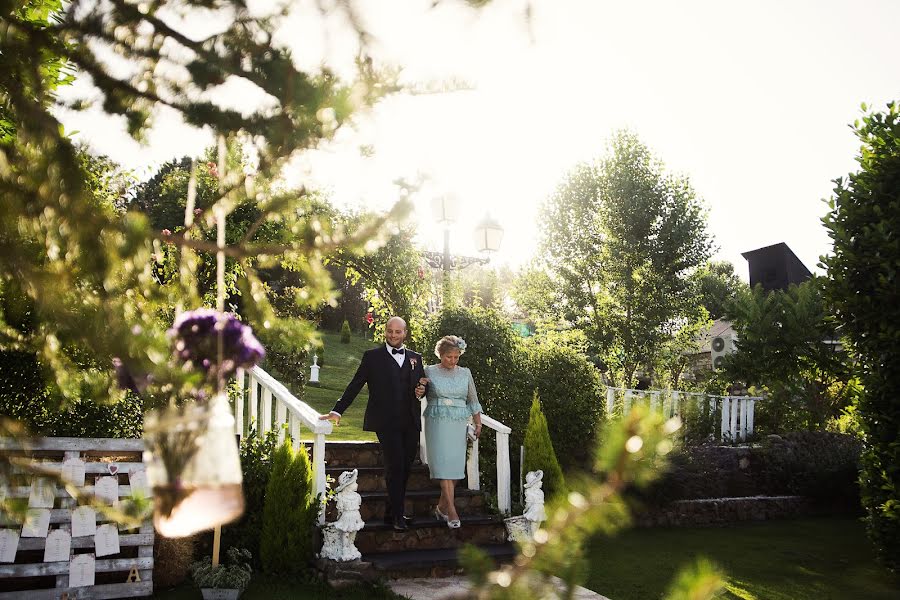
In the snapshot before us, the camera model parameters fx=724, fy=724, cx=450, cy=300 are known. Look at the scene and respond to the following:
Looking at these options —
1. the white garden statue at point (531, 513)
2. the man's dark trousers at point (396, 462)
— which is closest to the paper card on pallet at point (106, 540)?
the man's dark trousers at point (396, 462)

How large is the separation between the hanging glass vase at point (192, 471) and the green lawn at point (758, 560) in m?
5.81

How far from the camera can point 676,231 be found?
82.2ft

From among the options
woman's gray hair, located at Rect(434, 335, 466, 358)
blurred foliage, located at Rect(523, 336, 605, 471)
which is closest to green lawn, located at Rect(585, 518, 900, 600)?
blurred foliage, located at Rect(523, 336, 605, 471)

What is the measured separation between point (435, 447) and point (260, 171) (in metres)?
5.71

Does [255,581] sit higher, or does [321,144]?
[321,144]

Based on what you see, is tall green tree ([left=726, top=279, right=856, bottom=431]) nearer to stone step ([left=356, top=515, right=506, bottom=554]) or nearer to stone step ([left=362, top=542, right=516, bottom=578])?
stone step ([left=356, top=515, right=506, bottom=554])

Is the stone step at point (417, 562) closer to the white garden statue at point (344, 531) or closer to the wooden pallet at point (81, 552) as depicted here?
the white garden statue at point (344, 531)

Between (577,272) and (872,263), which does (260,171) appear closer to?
(872,263)

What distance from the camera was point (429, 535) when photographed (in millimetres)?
7184

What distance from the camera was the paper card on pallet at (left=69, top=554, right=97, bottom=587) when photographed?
207 inches

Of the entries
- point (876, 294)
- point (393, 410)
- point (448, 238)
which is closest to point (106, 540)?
point (393, 410)

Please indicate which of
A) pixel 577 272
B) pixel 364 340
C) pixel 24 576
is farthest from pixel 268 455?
pixel 364 340

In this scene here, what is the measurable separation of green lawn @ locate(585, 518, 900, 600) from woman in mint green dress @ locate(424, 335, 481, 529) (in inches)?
59.3

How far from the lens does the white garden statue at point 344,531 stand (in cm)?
620
